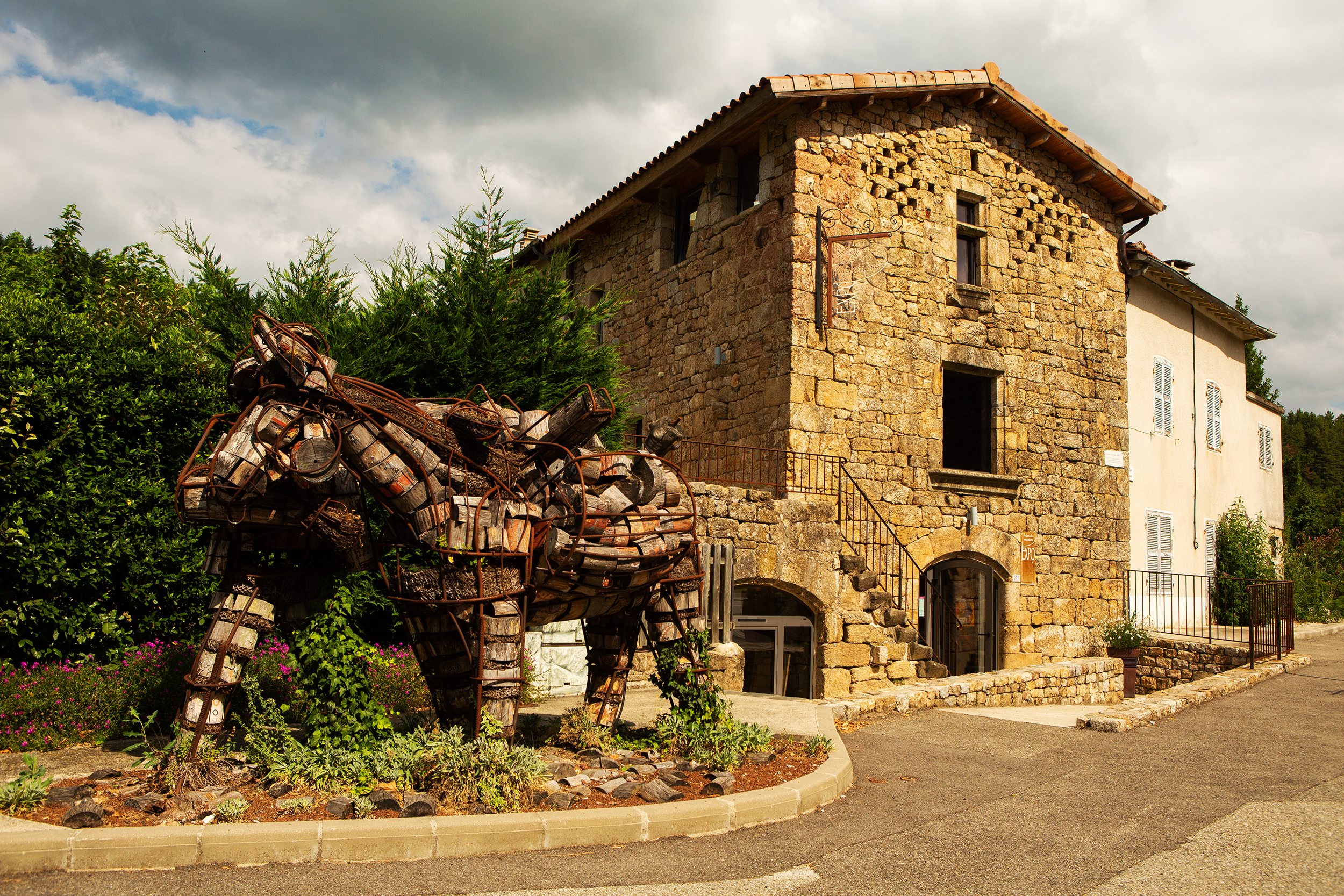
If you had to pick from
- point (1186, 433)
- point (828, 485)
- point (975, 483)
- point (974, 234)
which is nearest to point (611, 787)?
point (828, 485)

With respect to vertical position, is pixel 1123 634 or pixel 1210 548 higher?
pixel 1210 548

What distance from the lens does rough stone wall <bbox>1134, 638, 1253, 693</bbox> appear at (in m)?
12.7

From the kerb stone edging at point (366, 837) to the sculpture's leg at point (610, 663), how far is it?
4.22 ft

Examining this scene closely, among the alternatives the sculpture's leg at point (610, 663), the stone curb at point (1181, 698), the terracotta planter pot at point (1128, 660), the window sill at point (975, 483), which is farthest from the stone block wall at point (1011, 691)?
the sculpture's leg at point (610, 663)

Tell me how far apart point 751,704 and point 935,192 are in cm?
799

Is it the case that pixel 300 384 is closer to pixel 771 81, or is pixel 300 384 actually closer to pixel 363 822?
pixel 363 822

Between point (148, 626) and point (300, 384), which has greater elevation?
point (300, 384)

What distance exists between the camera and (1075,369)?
13.6m

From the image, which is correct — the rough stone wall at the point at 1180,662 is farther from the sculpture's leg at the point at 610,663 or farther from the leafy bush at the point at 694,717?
the sculpture's leg at the point at 610,663

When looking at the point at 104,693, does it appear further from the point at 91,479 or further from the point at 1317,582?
the point at 1317,582

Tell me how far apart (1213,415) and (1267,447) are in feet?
12.5

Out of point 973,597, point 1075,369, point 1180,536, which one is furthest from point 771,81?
point 1180,536

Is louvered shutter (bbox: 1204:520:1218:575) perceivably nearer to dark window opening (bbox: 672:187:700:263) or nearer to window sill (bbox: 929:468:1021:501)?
window sill (bbox: 929:468:1021:501)

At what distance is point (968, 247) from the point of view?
13016 millimetres
